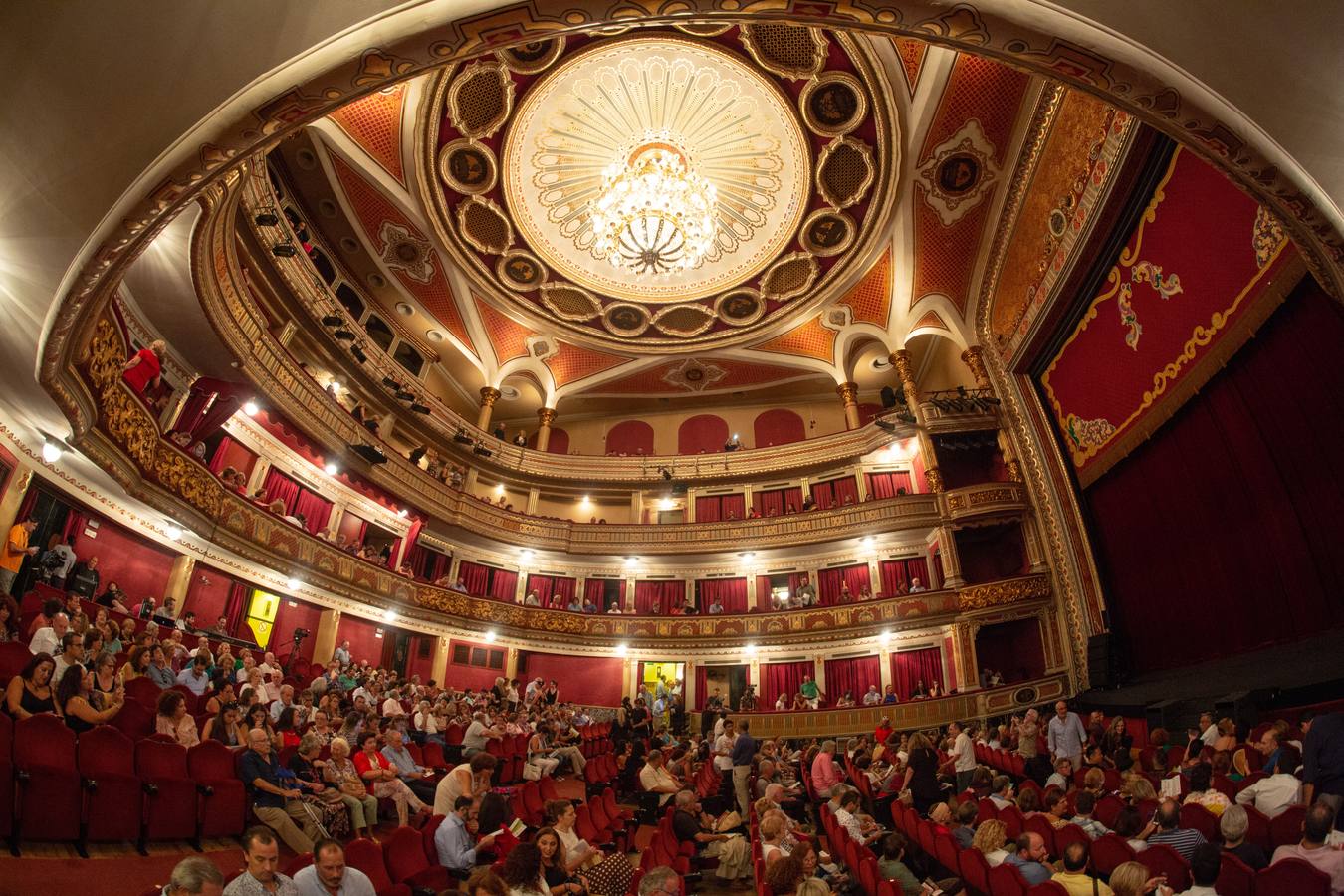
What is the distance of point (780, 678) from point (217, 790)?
44.0 ft

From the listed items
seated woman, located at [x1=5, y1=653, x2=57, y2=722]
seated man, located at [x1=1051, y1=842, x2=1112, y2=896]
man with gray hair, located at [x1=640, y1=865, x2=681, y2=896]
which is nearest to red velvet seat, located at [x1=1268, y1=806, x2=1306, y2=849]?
seated man, located at [x1=1051, y1=842, x2=1112, y2=896]

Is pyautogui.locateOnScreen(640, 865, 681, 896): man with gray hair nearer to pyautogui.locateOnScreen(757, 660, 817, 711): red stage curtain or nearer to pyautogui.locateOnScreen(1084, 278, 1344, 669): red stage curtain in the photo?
pyautogui.locateOnScreen(1084, 278, 1344, 669): red stage curtain

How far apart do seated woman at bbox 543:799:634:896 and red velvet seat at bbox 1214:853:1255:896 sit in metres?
2.89

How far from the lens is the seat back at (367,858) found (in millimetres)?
3365

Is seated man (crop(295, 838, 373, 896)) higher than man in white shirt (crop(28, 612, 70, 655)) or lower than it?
lower

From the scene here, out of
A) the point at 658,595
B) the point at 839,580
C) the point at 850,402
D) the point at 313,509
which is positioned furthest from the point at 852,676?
the point at 313,509

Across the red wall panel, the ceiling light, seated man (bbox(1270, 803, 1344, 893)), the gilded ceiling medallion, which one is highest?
the gilded ceiling medallion

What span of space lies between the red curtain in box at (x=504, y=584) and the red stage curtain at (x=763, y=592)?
6.36m

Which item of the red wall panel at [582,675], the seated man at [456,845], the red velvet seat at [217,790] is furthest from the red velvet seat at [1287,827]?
the red wall panel at [582,675]

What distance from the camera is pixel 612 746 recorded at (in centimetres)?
1078

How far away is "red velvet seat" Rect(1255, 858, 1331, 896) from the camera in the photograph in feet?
8.82

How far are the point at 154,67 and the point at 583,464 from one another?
1634 cm

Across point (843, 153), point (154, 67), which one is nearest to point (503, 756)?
point (154, 67)

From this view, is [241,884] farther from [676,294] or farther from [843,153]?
[676,294]
